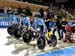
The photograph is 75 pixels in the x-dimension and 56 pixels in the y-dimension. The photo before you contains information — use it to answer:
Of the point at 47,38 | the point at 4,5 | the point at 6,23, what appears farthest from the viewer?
the point at 4,5

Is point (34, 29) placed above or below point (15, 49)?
above

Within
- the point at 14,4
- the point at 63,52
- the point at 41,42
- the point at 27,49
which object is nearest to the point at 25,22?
the point at 27,49

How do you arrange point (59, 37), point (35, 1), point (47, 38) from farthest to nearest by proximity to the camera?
1. point (35, 1)
2. point (59, 37)
3. point (47, 38)

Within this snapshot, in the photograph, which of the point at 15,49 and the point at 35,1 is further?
the point at 35,1

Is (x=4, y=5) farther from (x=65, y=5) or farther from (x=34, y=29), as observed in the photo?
(x=34, y=29)

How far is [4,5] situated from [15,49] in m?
15.2

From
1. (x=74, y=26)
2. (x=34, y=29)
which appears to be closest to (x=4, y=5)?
(x=74, y=26)

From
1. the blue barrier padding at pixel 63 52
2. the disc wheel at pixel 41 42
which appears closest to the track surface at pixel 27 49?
the blue barrier padding at pixel 63 52

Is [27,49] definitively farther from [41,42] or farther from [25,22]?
[25,22]

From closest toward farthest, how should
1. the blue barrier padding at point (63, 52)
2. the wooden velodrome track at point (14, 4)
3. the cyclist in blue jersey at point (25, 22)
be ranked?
the blue barrier padding at point (63, 52) → the cyclist in blue jersey at point (25, 22) → the wooden velodrome track at point (14, 4)

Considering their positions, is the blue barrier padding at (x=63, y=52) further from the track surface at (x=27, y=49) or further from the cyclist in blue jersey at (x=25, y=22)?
the cyclist in blue jersey at (x=25, y=22)

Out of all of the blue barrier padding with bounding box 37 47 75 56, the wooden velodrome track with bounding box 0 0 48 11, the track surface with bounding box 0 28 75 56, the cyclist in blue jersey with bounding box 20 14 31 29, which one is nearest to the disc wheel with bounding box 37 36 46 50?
the track surface with bounding box 0 28 75 56

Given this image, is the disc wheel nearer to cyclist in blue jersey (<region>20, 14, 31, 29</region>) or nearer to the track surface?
the track surface

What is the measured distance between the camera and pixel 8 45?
559 inches
